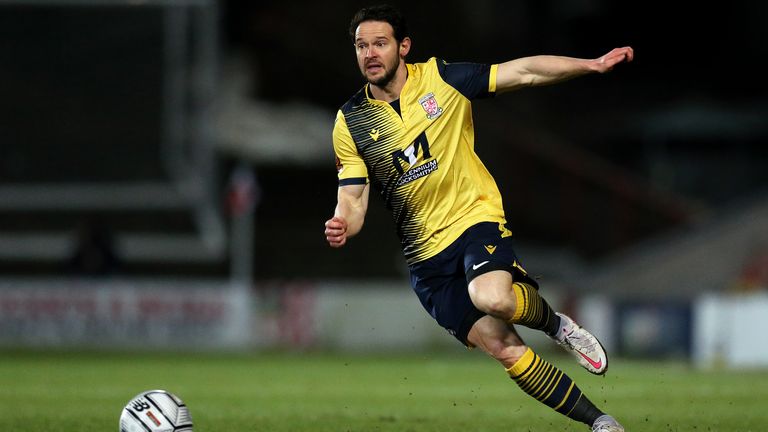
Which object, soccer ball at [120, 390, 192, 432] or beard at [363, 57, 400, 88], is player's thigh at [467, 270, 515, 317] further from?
soccer ball at [120, 390, 192, 432]

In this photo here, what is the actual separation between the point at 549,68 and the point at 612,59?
1.18ft

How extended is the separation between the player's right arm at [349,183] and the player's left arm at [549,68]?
0.93m

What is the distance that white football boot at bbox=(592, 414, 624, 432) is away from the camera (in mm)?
7359

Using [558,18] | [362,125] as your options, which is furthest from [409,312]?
[362,125]

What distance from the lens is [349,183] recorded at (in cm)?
790

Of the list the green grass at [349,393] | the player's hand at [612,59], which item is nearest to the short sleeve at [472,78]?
the player's hand at [612,59]

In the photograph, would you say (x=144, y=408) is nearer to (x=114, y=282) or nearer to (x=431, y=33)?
(x=114, y=282)

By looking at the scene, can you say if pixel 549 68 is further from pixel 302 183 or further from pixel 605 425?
pixel 302 183

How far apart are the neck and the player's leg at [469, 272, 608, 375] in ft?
4.12

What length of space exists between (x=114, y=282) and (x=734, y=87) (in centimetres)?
1753

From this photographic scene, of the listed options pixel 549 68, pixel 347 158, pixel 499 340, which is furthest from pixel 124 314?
pixel 549 68

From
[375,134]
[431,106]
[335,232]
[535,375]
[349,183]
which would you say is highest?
[431,106]

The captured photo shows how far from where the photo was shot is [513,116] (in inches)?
1184

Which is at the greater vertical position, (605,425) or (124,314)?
(605,425)
